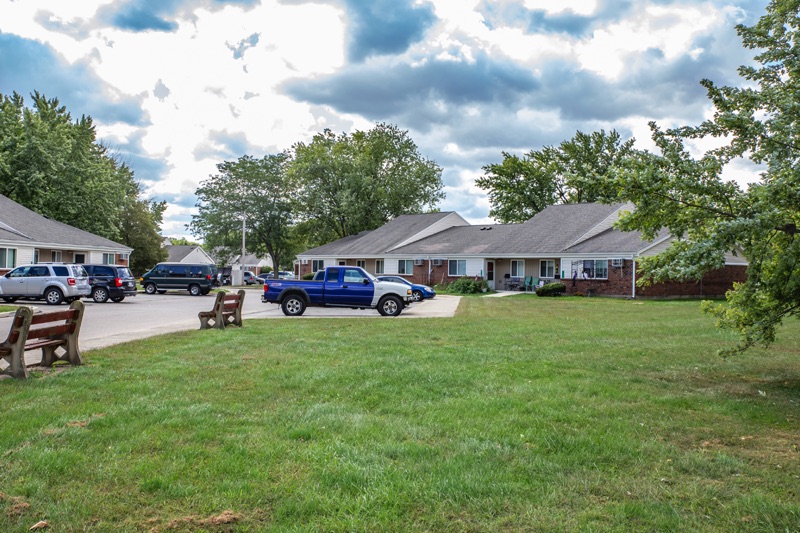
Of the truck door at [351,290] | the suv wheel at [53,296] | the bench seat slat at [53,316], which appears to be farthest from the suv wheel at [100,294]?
the bench seat slat at [53,316]

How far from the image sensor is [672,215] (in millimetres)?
7859

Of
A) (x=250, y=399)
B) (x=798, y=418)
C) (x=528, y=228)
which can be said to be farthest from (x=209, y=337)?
(x=528, y=228)

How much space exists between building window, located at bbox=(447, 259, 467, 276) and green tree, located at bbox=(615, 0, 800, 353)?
113 feet

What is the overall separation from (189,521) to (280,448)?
4.18 ft

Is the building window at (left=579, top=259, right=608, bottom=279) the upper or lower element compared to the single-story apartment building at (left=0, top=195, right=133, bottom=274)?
lower

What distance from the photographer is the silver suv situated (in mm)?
24406

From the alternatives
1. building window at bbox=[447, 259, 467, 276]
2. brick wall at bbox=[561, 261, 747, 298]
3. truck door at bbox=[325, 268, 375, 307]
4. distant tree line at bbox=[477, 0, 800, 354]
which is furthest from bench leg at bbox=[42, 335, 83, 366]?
building window at bbox=[447, 259, 467, 276]

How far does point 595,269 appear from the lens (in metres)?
36.2

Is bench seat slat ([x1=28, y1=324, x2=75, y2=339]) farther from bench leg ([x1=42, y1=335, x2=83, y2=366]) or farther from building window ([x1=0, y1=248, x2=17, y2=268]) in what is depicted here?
building window ([x1=0, y1=248, x2=17, y2=268])

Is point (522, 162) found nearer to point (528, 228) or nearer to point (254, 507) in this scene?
point (528, 228)

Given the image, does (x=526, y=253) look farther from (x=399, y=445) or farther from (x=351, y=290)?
(x=399, y=445)

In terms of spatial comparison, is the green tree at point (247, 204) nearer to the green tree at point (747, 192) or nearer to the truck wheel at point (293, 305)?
the truck wheel at point (293, 305)

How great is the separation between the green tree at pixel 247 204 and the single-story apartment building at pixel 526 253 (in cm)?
1033

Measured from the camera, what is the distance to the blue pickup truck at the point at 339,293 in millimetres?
20578
